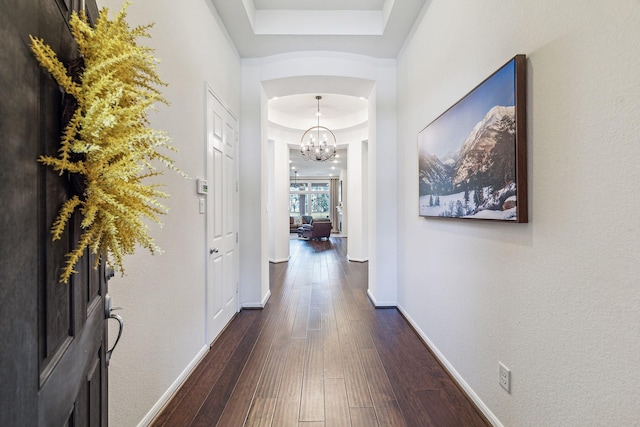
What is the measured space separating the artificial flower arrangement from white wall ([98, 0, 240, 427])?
2.72ft

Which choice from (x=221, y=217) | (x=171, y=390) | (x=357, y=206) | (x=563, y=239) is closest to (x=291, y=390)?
(x=171, y=390)

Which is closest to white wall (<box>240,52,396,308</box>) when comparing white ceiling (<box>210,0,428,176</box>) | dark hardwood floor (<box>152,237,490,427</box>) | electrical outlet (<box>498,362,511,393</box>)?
white ceiling (<box>210,0,428,176</box>)

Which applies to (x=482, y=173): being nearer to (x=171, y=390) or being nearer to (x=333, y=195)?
(x=171, y=390)

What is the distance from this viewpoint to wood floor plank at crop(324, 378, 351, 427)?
1601 millimetres

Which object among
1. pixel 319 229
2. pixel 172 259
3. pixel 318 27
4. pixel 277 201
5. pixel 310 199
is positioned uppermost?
pixel 318 27

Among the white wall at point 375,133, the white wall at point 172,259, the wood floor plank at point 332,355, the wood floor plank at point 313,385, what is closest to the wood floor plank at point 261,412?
the wood floor plank at point 313,385

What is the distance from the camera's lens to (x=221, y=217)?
2764 millimetres

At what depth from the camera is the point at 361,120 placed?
236 inches

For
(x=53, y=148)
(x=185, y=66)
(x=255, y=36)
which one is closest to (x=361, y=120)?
(x=255, y=36)

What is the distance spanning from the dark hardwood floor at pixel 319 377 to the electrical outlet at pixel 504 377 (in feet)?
1.08

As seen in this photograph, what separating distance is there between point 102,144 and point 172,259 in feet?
4.55

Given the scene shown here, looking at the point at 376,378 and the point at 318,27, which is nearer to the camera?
the point at 376,378

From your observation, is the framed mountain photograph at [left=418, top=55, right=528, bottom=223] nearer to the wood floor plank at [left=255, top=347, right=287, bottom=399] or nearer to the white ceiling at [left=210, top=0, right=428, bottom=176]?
the white ceiling at [left=210, top=0, right=428, bottom=176]

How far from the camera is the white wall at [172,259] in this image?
4.54 ft
